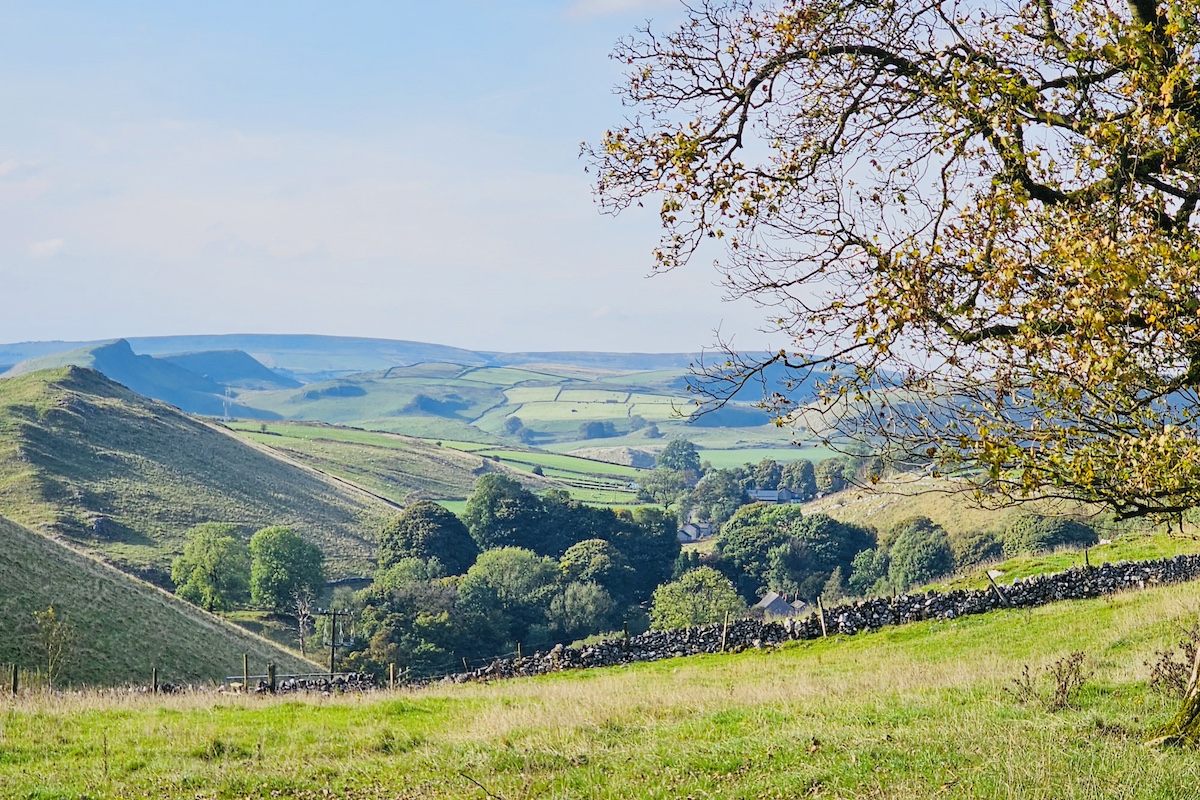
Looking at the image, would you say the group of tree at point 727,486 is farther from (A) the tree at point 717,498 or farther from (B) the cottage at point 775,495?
(B) the cottage at point 775,495

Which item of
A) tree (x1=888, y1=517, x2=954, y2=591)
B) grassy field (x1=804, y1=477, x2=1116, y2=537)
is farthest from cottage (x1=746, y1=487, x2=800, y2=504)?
tree (x1=888, y1=517, x2=954, y2=591)

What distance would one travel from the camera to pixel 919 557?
8462 centimetres

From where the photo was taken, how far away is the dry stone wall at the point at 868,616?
30.2 m

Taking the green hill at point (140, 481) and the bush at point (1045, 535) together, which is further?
the green hill at point (140, 481)

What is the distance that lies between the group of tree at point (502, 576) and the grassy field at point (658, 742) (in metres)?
42.8

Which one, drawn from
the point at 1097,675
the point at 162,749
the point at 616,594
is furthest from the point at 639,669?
the point at 616,594

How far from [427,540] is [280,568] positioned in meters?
18.4

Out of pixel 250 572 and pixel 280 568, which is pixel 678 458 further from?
pixel 280 568

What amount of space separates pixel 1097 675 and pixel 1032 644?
708 centimetres

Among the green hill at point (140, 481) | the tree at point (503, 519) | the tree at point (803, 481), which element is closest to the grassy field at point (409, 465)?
the green hill at point (140, 481)

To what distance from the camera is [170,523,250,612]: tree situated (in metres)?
70.2

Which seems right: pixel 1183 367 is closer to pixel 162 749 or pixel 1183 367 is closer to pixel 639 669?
pixel 162 749

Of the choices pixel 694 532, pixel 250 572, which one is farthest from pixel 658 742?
pixel 694 532

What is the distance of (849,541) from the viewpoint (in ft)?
322
